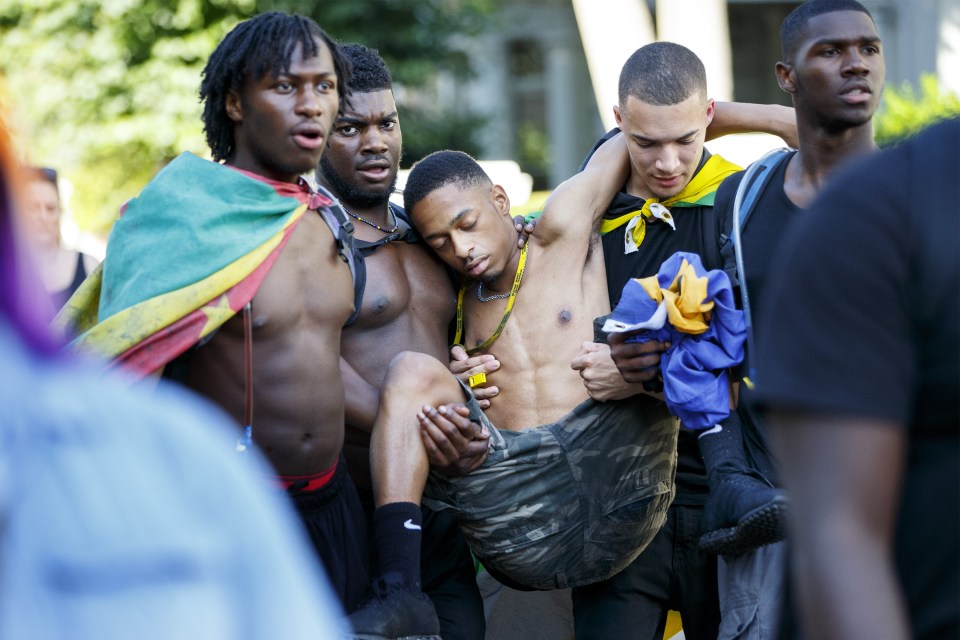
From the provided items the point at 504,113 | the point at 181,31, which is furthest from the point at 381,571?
the point at 504,113

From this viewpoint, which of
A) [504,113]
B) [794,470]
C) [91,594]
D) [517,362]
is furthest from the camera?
[504,113]

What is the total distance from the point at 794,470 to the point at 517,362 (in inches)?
112

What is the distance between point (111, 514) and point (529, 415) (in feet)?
10.6

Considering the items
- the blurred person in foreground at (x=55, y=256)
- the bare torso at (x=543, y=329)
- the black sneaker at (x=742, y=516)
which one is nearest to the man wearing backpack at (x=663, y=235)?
the bare torso at (x=543, y=329)

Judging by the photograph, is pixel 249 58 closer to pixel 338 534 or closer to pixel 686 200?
pixel 338 534

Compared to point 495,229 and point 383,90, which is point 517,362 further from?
point 383,90

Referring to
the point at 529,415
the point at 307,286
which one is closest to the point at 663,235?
the point at 529,415

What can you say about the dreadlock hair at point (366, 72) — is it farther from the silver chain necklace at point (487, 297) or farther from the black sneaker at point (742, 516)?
the black sneaker at point (742, 516)

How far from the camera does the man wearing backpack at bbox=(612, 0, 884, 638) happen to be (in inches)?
148

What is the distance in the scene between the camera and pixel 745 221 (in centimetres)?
392

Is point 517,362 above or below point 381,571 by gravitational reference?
above

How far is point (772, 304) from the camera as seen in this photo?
66.0 inches

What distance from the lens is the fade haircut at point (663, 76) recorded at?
441cm

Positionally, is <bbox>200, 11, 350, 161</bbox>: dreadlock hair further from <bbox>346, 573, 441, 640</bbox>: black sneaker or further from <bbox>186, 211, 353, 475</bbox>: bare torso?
<bbox>346, 573, 441, 640</bbox>: black sneaker
